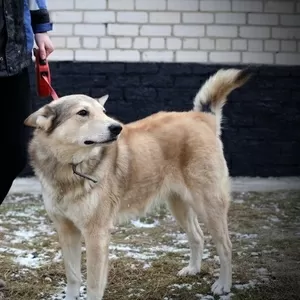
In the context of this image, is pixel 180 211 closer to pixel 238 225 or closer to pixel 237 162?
pixel 238 225

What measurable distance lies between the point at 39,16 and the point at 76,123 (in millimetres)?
817

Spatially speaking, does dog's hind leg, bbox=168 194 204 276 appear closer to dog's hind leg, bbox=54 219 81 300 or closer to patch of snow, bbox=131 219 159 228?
dog's hind leg, bbox=54 219 81 300

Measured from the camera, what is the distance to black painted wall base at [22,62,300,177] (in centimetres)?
686

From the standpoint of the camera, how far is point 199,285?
407 centimetres

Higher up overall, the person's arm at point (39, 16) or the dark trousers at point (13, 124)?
the person's arm at point (39, 16)

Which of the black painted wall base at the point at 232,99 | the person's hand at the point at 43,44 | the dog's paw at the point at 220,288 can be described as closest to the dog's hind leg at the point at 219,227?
the dog's paw at the point at 220,288

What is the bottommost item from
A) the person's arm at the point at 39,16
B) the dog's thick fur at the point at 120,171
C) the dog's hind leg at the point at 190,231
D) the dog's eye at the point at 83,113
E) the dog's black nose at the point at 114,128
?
the dog's hind leg at the point at 190,231

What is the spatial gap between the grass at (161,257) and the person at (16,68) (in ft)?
2.53

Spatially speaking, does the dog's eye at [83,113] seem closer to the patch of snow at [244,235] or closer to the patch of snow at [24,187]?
the patch of snow at [244,235]

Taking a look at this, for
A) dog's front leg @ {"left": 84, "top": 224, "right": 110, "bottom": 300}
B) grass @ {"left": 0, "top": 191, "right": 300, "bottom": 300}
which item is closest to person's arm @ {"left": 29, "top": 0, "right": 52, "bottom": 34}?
dog's front leg @ {"left": 84, "top": 224, "right": 110, "bottom": 300}

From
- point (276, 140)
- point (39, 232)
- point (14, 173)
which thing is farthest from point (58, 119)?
point (276, 140)

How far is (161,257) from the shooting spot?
4648 mm

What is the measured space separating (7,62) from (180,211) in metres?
1.59

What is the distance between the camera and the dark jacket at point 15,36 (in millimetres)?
3363
